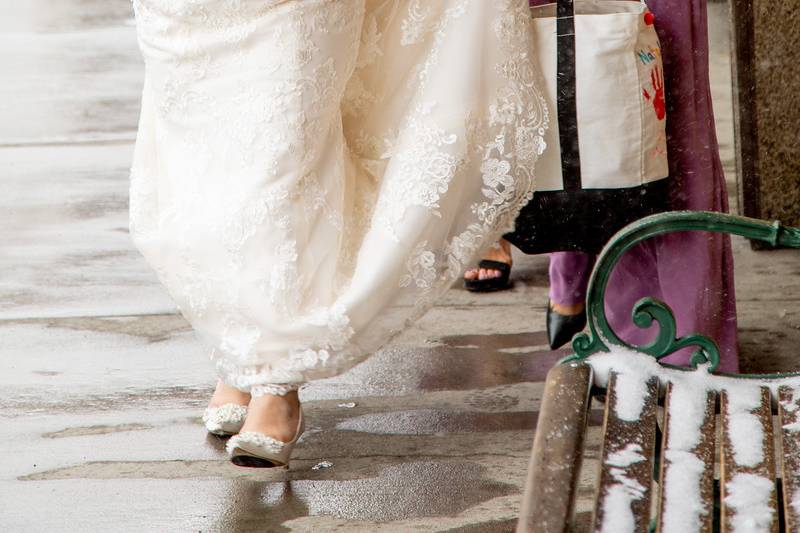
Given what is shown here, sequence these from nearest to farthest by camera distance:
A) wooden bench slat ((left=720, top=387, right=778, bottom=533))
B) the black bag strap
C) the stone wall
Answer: wooden bench slat ((left=720, top=387, right=778, bottom=533)) → the black bag strap → the stone wall

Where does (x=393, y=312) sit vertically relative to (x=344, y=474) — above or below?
above

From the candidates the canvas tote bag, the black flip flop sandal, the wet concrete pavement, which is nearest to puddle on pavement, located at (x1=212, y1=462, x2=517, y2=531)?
the wet concrete pavement

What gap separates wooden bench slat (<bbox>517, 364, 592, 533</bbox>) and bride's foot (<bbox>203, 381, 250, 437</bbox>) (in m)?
1.22

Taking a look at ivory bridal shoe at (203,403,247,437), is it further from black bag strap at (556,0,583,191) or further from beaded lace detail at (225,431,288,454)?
black bag strap at (556,0,583,191)

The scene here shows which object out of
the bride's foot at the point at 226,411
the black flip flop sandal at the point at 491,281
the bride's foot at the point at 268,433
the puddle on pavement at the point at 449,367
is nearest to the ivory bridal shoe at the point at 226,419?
the bride's foot at the point at 226,411

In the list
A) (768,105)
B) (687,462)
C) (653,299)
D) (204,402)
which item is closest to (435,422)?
(204,402)

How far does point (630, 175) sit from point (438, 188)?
454 mm

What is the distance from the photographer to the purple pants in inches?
115

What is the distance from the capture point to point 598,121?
9.18 feet

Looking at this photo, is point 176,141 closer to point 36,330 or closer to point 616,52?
point 616,52

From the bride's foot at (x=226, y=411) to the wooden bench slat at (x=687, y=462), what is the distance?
52.7 inches

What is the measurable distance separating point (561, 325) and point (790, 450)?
1.59 meters

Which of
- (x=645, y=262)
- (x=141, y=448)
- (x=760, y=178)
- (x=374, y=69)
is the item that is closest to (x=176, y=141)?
(x=374, y=69)

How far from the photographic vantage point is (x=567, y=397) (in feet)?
6.33
